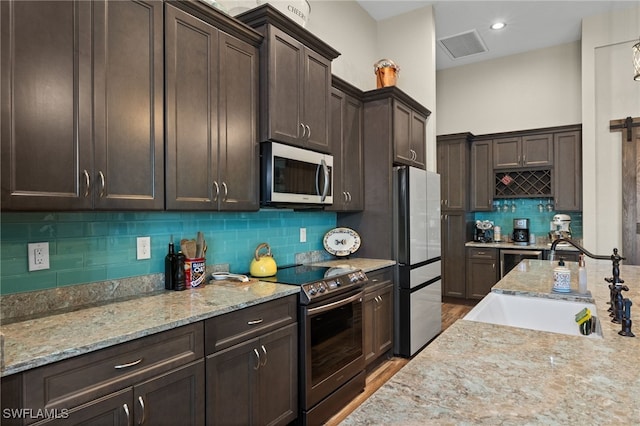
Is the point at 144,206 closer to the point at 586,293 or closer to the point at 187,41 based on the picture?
the point at 187,41

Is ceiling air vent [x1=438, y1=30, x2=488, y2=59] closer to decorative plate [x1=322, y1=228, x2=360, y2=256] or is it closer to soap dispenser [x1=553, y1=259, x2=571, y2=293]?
decorative plate [x1=322, y1=228, x2=360, y2=256]

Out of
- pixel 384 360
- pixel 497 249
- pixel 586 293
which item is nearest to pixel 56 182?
pixel 586 293

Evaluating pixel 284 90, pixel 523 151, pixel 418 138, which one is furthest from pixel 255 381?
pixel 523 151

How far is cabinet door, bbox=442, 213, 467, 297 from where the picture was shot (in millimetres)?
5359

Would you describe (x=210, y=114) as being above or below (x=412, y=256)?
above

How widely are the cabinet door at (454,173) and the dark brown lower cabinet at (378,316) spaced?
2509 millimetres

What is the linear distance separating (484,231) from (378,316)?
319cm

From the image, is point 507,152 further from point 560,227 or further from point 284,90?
point 284,90

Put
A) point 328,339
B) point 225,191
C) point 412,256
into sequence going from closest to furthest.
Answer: point 225,191, point 328,339, point 412,256

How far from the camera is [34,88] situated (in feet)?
4.46

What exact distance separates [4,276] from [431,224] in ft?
11.0

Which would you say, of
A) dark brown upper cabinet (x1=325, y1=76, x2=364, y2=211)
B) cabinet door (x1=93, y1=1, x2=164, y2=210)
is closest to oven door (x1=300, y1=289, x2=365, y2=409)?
dark brown upper cabinet (x1=325, y1=76, x2=364, y2=211)

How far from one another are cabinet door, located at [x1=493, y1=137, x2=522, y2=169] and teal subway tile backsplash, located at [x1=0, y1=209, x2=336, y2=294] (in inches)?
156

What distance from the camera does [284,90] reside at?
2.48 metres
